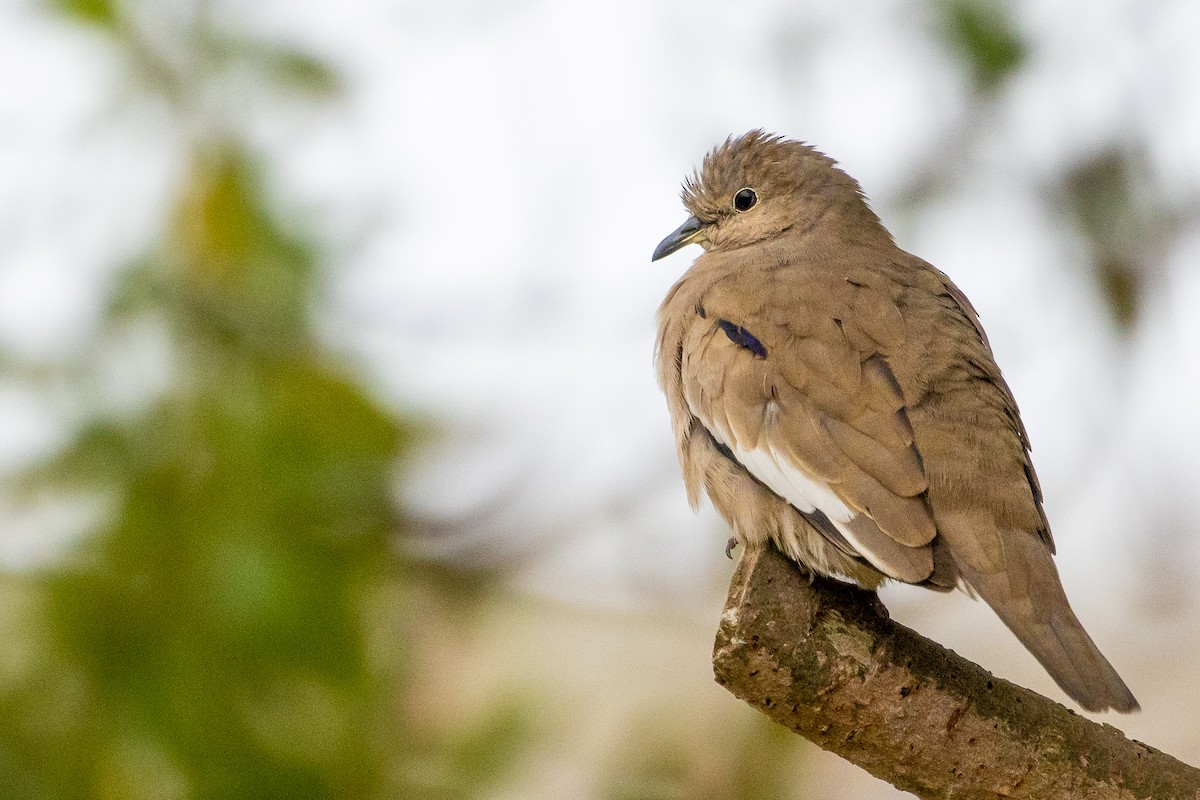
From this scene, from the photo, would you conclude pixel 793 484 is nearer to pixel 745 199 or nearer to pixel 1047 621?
pixel 1047 621

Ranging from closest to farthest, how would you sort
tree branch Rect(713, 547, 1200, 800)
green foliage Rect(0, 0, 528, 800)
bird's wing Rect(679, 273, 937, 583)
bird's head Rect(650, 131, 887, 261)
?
tree branch Rect(713, 547, 1200, 800) → bird's wing Rect(679, 273, 937, 583) → green foliage Rect(0, 0, 528, 800) → bird's head Rect(650, 131, 887, 261)

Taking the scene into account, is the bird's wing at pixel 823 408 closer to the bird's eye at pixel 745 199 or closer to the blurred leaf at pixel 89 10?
the bird's eye at pixel 745 199

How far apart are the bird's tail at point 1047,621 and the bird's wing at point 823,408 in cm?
19

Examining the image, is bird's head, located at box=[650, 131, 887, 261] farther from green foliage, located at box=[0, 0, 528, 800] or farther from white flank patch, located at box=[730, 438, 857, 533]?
white flank patch, located at box=[730, 438, 857, 533]

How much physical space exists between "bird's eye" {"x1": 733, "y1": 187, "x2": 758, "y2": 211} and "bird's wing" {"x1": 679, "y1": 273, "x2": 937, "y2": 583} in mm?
1243

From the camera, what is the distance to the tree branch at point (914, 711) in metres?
3.22

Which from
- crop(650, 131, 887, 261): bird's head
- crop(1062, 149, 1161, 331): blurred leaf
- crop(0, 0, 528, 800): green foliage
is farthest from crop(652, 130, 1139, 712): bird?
crop(1062, 149, 1161, 331): blurred leaf

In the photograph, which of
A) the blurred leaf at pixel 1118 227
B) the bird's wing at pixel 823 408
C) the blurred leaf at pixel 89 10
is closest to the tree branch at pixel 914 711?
the bird's wing at pixel 823 408

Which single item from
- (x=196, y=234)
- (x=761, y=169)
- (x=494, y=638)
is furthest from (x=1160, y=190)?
(x=196, y=234)

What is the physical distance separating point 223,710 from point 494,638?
59.9 inches

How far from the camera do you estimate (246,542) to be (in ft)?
15.1

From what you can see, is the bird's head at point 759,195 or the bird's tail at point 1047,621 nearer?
the bird's tail at point 1047,621

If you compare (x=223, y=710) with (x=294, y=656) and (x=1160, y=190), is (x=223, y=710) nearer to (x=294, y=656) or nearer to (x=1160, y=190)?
(x=294, y=656)

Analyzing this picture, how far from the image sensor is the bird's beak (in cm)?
568
